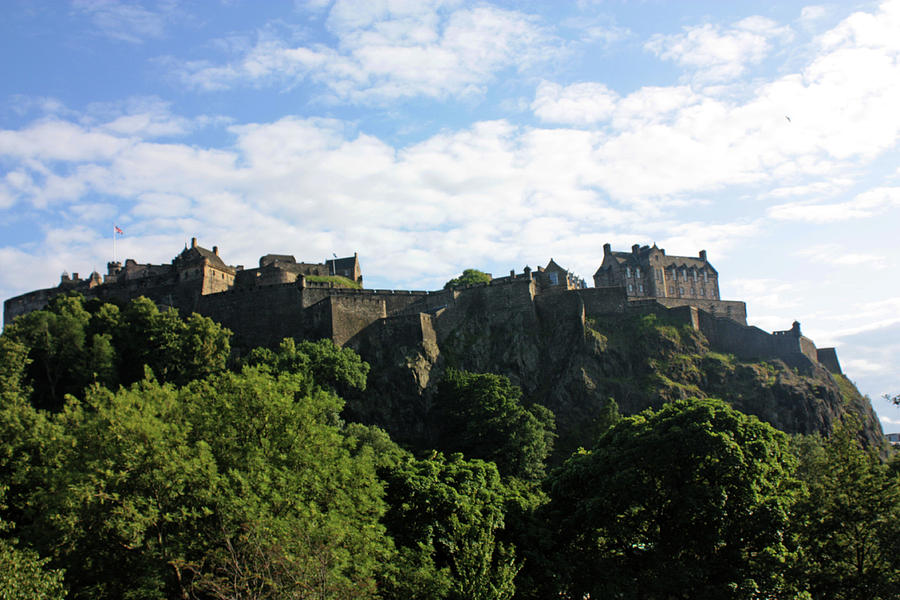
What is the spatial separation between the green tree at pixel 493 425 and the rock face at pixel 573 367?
3.13m

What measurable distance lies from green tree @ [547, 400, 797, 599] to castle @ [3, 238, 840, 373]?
3659 cm

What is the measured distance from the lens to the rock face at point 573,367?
63406 mm

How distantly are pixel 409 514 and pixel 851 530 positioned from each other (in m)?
17.2

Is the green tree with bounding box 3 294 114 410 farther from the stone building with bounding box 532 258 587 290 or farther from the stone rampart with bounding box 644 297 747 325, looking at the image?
the stone rampart with bounding box 644 297 747 325

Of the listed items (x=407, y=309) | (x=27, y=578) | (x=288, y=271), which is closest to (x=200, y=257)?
(x=288, y=271)

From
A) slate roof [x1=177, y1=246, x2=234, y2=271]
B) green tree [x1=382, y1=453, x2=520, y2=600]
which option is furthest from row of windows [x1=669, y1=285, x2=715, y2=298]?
green tree [x1=382, y1=453, x2=520, y2=600]

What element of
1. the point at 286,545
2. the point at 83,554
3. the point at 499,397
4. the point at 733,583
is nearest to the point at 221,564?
the point at 286,545

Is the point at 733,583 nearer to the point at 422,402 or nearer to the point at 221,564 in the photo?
the point at 221,564

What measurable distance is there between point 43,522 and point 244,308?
42.1 metres

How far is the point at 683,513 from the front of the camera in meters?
29.2

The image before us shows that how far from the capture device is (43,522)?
29.0m

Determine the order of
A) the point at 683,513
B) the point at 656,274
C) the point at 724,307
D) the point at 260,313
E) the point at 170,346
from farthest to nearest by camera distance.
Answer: the point at 656,274, the point at 724,307, the point at 260,313, the point at 170,346, the point at 683,513

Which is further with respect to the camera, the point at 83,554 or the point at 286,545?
the point at 83,554

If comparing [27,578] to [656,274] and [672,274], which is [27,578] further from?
[672,274]
